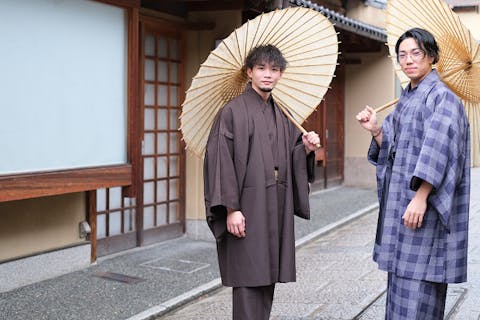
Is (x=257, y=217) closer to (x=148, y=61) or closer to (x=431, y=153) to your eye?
(x=431, y=153)

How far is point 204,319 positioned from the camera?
5750 mm

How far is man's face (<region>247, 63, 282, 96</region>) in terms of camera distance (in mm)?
4242

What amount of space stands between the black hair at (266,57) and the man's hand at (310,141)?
0.46 m

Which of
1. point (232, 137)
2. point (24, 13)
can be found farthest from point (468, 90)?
point (24, 13)

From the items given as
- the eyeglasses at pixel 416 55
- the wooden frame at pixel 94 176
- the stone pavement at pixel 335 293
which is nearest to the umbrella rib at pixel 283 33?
the eyeglasses at pixel 416 55

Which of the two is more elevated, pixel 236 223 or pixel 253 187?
pixel 253 187

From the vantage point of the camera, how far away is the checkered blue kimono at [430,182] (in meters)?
3.81

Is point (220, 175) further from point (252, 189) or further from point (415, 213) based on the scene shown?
point (415, 213)

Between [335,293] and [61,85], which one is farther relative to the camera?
[335,293]

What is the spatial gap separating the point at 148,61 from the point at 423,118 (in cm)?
515

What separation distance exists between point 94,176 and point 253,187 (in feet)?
8.87

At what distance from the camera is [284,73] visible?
4672 mm

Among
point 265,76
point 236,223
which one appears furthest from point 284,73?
point 236,223

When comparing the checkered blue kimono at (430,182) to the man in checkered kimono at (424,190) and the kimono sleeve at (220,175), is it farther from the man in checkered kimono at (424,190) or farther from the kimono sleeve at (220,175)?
the kimono sleeve at (220,175)
